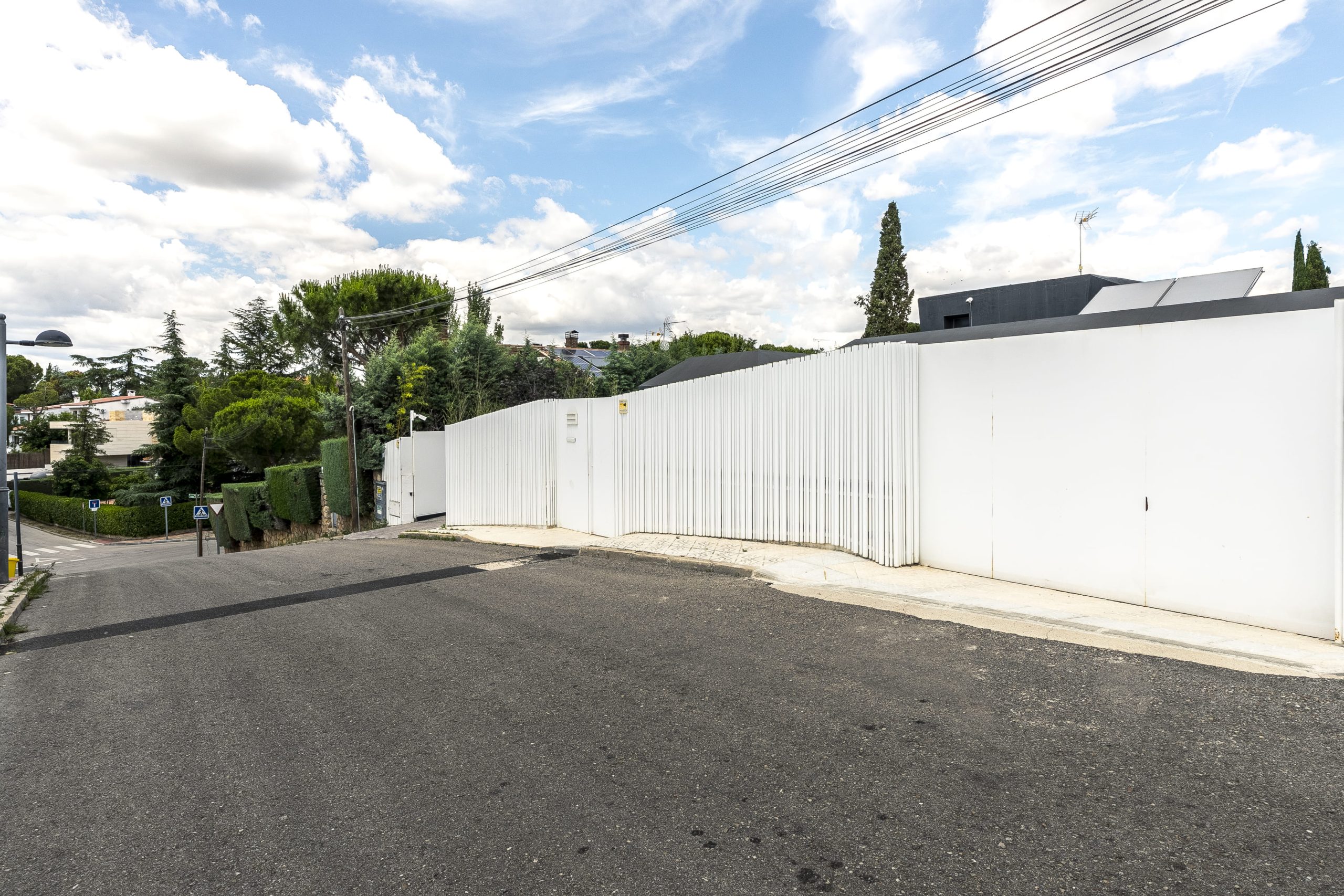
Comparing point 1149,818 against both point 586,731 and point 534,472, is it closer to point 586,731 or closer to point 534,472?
point 586,731

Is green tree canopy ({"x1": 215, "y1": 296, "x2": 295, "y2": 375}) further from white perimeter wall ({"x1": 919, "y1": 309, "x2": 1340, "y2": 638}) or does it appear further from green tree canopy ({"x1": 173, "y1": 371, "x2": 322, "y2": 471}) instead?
white perimeter wall ({"x1": 919, "y1": 309, "x2": 1340, "y2": 638})

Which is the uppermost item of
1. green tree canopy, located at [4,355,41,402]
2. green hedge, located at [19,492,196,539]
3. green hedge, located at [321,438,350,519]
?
green tree canopy, located at [4,355,41,402]

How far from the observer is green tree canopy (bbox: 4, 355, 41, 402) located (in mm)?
102000

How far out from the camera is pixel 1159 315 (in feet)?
26.8

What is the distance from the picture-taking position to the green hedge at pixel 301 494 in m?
27.5

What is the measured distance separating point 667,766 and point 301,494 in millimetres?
27440

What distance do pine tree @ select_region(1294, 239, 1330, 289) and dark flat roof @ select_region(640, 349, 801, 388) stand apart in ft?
97.9

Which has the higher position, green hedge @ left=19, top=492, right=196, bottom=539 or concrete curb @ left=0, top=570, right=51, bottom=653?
concrete curb @ left=0, top=570, right=51, bottom=653

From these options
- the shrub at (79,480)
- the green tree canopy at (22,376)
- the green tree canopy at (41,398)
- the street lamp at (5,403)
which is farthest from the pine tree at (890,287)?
the green tree canopy at (22,376)

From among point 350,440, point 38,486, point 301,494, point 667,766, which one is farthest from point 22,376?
point 667,766

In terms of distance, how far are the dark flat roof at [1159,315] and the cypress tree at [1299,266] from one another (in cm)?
3371

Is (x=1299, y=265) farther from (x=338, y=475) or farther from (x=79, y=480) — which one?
(x=79, y=480)

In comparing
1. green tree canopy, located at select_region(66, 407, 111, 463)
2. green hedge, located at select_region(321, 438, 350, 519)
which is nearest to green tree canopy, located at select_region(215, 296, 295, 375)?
green tree canopy, located at select_region(66, 407, 111, 463)

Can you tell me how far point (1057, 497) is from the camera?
23.4 feet
